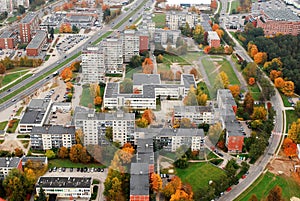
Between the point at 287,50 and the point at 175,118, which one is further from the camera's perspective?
the point at 287,50

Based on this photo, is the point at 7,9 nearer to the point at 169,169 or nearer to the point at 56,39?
the point at 56,39

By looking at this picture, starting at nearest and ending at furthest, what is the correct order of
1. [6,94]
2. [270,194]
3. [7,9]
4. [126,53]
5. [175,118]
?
[270,194] < [175,118] < [6,94] < [126,53] < [7,9]

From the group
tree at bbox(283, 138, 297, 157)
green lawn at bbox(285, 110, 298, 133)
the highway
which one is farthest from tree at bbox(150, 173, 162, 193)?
the highway

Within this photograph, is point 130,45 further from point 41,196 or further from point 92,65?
point 41,196

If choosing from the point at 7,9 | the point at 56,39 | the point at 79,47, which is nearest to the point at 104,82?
the point at 79,47

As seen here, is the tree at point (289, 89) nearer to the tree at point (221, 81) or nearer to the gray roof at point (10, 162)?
the tree at point (221, 81)
